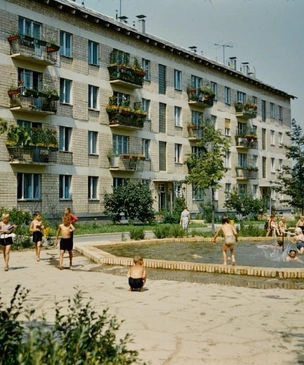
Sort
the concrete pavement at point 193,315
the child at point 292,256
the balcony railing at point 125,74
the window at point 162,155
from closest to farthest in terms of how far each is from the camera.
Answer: the concrete pavement at point 193,315 → the child at point 292,256 → the balcony railing at point 125,74 → the window at point 162,155

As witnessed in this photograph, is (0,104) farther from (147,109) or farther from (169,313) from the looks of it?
(169,313)

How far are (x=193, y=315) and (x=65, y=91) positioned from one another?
2782cm

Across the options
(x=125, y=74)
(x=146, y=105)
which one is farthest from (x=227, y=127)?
(x=125, y=74)

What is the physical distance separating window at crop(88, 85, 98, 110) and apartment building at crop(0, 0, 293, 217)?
7cm

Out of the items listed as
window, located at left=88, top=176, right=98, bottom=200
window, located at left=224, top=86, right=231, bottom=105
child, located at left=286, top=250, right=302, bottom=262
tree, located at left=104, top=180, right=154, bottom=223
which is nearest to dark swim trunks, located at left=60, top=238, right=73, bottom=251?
child, located at left=286, top=250, right=302, bottom=262

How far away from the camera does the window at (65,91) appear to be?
1350 inches

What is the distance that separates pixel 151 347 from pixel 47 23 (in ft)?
97.2

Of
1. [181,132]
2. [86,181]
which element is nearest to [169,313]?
[86,181]

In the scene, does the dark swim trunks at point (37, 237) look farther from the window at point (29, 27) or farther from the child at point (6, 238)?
the window at point (29, 27)

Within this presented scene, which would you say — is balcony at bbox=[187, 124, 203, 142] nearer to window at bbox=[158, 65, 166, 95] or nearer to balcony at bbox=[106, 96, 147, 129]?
window at bbox=[158, 65, 166, 95]

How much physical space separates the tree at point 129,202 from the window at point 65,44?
937 cm

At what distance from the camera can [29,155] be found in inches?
1227

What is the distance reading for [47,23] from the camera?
3316cm

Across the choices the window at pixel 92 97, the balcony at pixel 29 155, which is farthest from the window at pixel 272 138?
A: the balcony at pixel 29 155
